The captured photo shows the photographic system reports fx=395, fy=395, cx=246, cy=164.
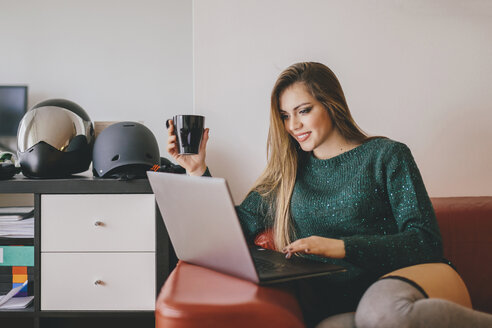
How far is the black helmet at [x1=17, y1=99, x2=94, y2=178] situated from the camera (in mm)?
1326

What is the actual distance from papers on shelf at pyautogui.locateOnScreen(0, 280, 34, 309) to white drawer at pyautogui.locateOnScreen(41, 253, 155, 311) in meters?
0.07

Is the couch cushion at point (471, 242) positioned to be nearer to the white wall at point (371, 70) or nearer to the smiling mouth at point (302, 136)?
the white wall at point (371, 70)

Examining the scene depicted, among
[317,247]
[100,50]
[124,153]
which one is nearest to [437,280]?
[317,247]

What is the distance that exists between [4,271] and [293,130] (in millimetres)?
1082

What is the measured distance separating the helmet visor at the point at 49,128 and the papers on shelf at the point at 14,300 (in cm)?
47

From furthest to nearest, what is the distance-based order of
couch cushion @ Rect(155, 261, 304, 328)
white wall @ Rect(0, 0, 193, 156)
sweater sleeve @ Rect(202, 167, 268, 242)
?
white wall @ Rect(0, 0, 193, 156) → sweater sleeve @ Rect(202, 167, 268, 242) → couch cushion @ Rect(155, 261, 304, 328)

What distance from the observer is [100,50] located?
1.89 metres

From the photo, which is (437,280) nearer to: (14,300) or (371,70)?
(371,70)

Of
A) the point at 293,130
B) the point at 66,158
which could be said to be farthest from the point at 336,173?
the point at 66,158

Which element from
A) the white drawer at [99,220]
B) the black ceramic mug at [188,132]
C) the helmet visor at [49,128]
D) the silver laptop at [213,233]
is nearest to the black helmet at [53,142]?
the helmet visor at [49,128]

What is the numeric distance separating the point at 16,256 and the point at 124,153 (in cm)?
51

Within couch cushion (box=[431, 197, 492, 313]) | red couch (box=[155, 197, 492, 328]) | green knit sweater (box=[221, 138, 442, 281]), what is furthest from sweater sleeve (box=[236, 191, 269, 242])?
couch cushion (box=[431, 197, 492, 313])

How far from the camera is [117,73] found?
6.19 feet

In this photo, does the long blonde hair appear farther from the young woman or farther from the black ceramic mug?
the black ceramic mug
